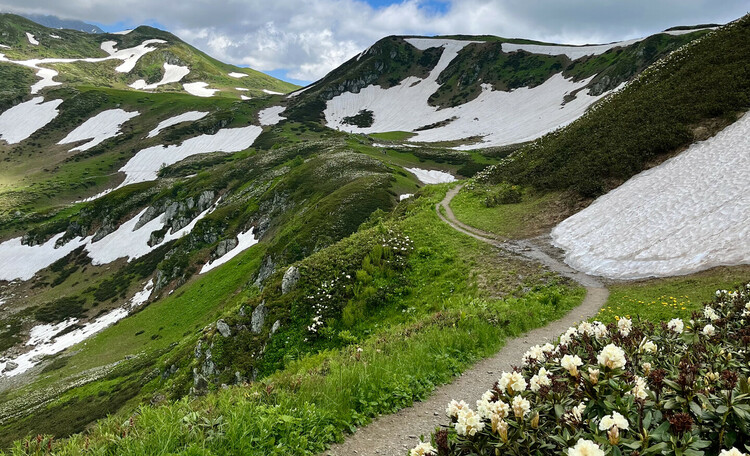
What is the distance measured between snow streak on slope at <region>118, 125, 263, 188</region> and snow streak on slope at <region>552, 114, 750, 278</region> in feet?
511

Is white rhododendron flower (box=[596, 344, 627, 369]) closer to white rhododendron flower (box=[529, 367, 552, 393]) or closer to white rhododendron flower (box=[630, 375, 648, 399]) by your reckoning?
white rhododendron flower (box=[630, 375, 648, 399])

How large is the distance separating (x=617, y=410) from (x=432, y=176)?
272 ft

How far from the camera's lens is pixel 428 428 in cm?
670

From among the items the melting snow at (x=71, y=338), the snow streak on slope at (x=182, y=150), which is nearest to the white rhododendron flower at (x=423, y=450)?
the melting snow at (x=71, y=338)

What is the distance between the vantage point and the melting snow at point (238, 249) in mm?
60406

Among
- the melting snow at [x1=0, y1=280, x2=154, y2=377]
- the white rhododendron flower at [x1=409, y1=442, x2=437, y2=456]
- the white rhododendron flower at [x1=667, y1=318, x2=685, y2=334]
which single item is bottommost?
the melting snow at [x1=0, y1=280, x2=154, y2=377]

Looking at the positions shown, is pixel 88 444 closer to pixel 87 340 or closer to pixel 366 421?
pixel 366 421

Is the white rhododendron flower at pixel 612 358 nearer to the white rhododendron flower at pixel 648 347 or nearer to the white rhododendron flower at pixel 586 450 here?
the white rhododendron flower at pixel 648 347

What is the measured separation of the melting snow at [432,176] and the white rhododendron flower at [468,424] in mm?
74838

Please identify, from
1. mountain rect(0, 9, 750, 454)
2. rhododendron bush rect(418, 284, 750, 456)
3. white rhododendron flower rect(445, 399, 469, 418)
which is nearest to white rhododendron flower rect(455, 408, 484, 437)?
rhododendron bush rect(418, 284, 750, 456)

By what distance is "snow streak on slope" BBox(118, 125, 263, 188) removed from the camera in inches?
6181

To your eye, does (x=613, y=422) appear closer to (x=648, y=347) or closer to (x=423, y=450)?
(x=423, y=450)

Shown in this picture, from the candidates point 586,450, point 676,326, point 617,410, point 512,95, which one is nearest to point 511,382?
point 617,410

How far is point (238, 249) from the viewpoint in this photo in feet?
203
